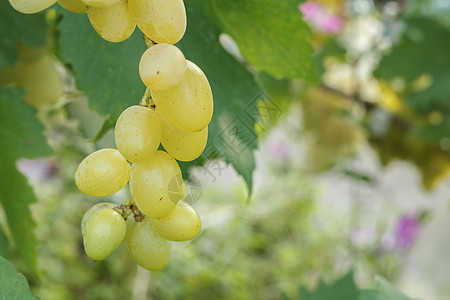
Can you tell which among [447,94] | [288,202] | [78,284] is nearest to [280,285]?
[288,202]

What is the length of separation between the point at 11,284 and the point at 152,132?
0.07m

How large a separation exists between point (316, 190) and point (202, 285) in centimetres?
52

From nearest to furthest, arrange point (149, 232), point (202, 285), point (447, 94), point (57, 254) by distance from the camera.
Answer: point (149, 232), point (447, 94), point (57, 254), point (202, 285)

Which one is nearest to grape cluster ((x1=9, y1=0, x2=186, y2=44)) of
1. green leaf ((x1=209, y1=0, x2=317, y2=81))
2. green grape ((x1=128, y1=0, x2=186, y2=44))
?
green grape ((x1=128, y1=0, x2=186, y2=44))

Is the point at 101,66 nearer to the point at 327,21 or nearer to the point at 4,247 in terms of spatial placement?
the point at 4,247

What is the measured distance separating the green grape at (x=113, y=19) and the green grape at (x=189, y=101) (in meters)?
0.02

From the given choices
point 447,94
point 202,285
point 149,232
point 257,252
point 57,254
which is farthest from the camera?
point 257,252

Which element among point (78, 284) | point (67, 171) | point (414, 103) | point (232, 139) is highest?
point (232, 139)

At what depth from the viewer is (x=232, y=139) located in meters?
0.18

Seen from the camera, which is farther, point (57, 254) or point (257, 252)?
point (257, 252)

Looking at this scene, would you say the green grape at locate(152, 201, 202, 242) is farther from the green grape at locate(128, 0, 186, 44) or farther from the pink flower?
the pink flower

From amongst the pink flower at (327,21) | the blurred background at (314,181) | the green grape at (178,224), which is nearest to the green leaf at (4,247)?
the blurred background at (314,181)

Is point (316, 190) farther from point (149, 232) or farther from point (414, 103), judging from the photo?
point (149, 232)

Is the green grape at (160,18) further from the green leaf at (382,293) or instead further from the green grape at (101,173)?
the green leaf at (382,293)
